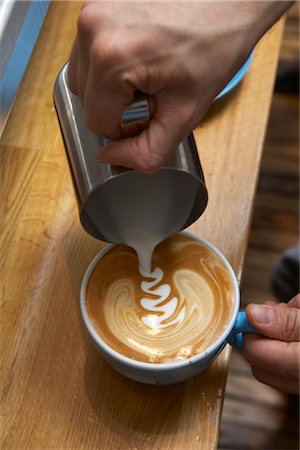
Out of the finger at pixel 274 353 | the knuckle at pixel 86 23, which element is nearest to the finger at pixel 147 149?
the knuckle at pixel 86 23

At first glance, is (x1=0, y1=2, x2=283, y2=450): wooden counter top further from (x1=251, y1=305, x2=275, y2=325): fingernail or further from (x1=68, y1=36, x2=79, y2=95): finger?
(x1=68, y1=36, x2=79, y2=95): finger

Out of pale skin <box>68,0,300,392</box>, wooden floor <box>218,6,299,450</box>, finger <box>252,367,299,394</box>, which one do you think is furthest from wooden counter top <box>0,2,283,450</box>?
wooden floor <box>218,6,299,450</box>

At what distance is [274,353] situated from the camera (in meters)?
0.69

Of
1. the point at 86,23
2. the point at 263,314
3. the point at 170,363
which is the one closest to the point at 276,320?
the point at 263,314

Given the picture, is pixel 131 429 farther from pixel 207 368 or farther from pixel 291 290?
pixel 291 290

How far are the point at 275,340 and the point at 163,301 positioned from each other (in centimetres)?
13

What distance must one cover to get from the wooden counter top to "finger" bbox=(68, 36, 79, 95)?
9.8 inches

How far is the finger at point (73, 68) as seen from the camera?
24.2 inches

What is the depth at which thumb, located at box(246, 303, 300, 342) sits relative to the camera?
2.24ft

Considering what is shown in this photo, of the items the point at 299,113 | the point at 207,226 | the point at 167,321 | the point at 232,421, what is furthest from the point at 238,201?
the point at 299,113

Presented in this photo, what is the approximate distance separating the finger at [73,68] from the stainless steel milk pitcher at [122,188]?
47 mm

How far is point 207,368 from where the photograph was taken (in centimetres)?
75

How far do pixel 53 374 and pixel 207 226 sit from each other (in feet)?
0.90

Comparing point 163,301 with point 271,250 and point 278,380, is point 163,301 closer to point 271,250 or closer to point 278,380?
point 278,380
